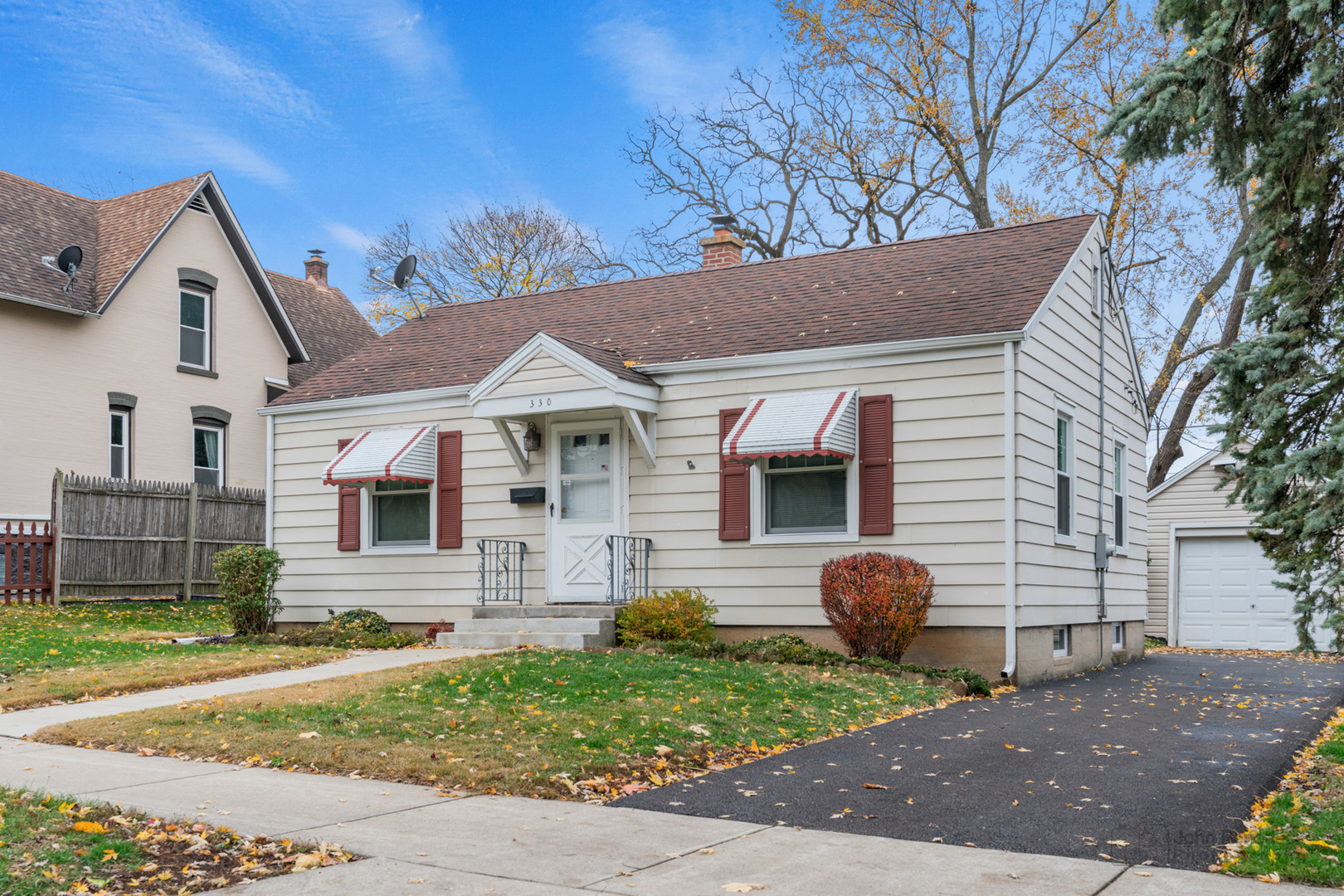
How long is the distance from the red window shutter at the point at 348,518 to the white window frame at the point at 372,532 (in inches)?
2.5

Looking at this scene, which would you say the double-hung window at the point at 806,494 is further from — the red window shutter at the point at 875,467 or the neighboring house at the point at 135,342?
the neighboring house at the point at 135,342

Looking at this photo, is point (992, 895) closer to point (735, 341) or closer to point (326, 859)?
point (326, 859)

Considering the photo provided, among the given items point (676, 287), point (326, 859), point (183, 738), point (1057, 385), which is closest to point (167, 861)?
point (326, 859)

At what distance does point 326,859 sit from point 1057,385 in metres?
10.1

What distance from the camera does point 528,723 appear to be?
7719 mm

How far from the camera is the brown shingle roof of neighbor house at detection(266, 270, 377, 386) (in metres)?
26.3

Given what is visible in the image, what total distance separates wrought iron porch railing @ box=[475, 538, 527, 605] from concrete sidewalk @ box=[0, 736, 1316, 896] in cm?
754

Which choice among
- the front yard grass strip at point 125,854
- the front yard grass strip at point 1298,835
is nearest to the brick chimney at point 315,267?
the front yard grass strip at point 125,854

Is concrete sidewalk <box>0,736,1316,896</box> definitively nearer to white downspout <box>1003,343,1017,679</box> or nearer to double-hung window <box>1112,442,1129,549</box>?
white downspout <box>1003,343,1017,679</box>

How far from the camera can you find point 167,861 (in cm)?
473

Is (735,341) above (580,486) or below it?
above

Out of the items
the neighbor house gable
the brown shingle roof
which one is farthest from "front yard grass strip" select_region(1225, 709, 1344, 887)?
the brown shingle roof

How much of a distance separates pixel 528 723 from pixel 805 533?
5311 millimetres

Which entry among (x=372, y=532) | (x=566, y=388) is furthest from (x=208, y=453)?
(x=566, y=388)
